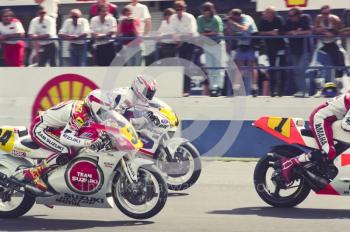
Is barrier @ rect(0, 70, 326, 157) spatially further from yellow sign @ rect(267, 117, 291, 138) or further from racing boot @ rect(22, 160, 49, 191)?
racing boot @ rect(22, 160, 49, 191)

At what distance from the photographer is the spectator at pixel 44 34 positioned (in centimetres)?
1641

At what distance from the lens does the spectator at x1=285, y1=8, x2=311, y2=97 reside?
49.4 feet

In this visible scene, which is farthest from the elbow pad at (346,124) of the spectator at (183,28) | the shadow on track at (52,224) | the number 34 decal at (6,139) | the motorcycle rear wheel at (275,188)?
the spectator at (183,28)

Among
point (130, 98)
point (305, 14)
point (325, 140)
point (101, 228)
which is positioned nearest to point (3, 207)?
point (101, 228)

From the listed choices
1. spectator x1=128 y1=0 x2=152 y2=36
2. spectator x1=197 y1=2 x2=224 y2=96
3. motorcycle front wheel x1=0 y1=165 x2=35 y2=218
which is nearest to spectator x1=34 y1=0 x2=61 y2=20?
spectator x1=128 y1=0 x2=152 y2=36

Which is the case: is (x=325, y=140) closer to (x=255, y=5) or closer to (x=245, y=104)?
(x=245, y=104)

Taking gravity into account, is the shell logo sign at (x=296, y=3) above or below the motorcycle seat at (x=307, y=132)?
above

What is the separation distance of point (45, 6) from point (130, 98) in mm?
5569

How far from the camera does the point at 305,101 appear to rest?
15188 millimetres

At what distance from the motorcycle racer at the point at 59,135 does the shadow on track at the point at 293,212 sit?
1.82 m

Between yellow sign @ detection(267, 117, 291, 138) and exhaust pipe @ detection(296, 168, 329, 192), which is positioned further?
yellow sign @ detection(267, 117, 291, 138)

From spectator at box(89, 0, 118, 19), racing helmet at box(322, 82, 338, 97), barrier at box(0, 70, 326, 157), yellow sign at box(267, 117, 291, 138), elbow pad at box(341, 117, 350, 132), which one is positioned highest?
spectator at box(89, 0, 118, 19)

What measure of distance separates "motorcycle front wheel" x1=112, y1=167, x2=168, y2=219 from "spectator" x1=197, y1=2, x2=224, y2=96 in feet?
19.1

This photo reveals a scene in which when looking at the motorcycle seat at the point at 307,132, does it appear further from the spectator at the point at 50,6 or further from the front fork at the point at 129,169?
the spectator at the point at 50,6
